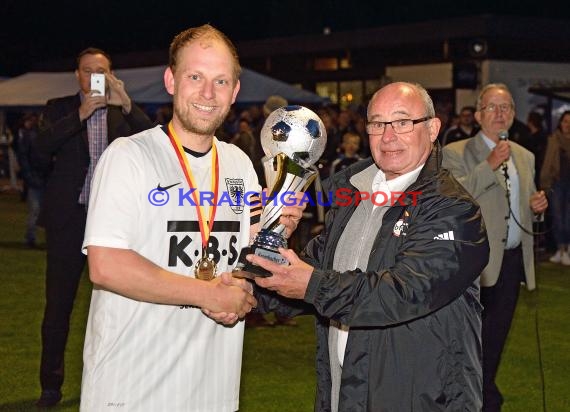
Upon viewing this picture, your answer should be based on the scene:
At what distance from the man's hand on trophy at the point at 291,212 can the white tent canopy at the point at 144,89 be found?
710 inches

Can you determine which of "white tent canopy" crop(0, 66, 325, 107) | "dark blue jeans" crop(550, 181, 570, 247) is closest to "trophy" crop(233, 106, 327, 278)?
"dark blue jeans" crop(550, 181, 570, 247)

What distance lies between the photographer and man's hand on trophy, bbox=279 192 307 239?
12.4ft

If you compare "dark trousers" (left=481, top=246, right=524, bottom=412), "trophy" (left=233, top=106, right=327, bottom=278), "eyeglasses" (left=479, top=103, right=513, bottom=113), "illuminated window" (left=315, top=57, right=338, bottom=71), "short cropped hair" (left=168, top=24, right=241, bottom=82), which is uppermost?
"illuminated window" (left=315, top=57, right=338, bottom=71)

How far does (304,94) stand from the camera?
22.9 m

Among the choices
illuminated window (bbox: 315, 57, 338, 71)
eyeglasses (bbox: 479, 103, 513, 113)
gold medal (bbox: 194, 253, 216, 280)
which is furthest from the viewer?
illuminated window (bbox: 315, 57, 338, 71)

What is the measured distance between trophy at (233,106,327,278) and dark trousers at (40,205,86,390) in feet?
9.94

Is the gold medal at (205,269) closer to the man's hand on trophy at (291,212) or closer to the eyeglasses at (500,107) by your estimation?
the man's hand on trophy at (291,212)

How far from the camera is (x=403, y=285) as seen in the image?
3.52 m

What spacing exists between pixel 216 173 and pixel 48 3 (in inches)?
2210

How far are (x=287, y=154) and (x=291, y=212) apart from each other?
0.27 m

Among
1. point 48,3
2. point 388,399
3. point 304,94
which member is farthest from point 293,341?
point 48,3

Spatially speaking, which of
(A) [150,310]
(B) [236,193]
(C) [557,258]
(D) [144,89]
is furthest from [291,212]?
(D) [144,89]

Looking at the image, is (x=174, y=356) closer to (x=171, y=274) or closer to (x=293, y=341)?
(x=171, y=274)

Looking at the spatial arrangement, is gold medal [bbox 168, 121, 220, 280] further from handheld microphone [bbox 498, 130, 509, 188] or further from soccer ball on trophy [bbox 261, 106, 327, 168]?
handheld microphone [bbox 498, 130, 509, 188]
